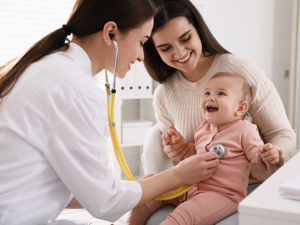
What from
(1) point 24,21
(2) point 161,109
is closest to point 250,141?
(2) point 161,109

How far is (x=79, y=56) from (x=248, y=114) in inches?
32.5

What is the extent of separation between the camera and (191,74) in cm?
163

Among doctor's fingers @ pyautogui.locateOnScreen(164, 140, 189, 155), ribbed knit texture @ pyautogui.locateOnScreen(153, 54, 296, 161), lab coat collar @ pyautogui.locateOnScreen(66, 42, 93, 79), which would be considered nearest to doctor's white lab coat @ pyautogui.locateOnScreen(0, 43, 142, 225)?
lab coat collar @ pyautogui.locateOnScreen(66, 42, 93, 79)

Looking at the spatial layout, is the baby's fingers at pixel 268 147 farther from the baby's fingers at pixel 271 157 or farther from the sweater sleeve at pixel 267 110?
the sweater sleeve at pixel 267 110

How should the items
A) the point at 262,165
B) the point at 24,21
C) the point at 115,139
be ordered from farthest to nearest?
the point at 24,21 → the point at 115,139 → the point at 262,165

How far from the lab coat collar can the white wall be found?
2.67 meters

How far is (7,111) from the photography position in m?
0.86

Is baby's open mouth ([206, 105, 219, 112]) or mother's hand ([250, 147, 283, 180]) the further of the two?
baby's open mouth ([206, 105, 219, 112])

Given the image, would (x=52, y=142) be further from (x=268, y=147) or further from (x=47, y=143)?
(x=268, y=147)

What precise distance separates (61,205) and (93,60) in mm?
491

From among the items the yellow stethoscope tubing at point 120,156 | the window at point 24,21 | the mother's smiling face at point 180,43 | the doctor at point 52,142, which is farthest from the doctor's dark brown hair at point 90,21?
the window at point 24,21

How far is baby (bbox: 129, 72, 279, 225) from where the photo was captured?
3.66ft

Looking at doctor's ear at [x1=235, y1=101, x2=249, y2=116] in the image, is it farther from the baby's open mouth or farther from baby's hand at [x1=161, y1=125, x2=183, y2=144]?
baby's hand at [x1=161, y1=125, x2=183, y2=144]

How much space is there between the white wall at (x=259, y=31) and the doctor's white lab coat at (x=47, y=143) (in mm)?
2865
